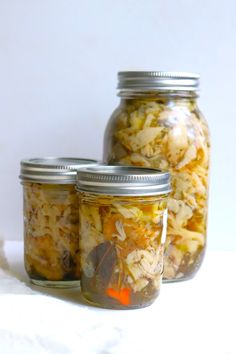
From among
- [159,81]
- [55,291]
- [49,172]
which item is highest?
[159,81]

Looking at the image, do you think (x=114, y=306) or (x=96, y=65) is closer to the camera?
(x=114, y=306)

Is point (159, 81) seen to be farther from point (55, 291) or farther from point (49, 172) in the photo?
point (55, 291)

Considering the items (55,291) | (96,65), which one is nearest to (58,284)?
(55,291)

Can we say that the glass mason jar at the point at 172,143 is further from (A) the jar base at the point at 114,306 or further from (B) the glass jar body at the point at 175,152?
(A) the jar base at the point at 114,306

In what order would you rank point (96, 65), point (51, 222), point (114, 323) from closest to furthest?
point (114, 323) → point (51, 222) → point (96, 65)

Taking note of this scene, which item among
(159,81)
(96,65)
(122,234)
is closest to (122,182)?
(122,234)

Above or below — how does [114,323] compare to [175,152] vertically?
below

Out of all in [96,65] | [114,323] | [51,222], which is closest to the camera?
[114,323]

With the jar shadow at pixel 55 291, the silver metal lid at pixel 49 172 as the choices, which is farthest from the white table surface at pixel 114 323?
the silver metal lid at pixel 49 172
